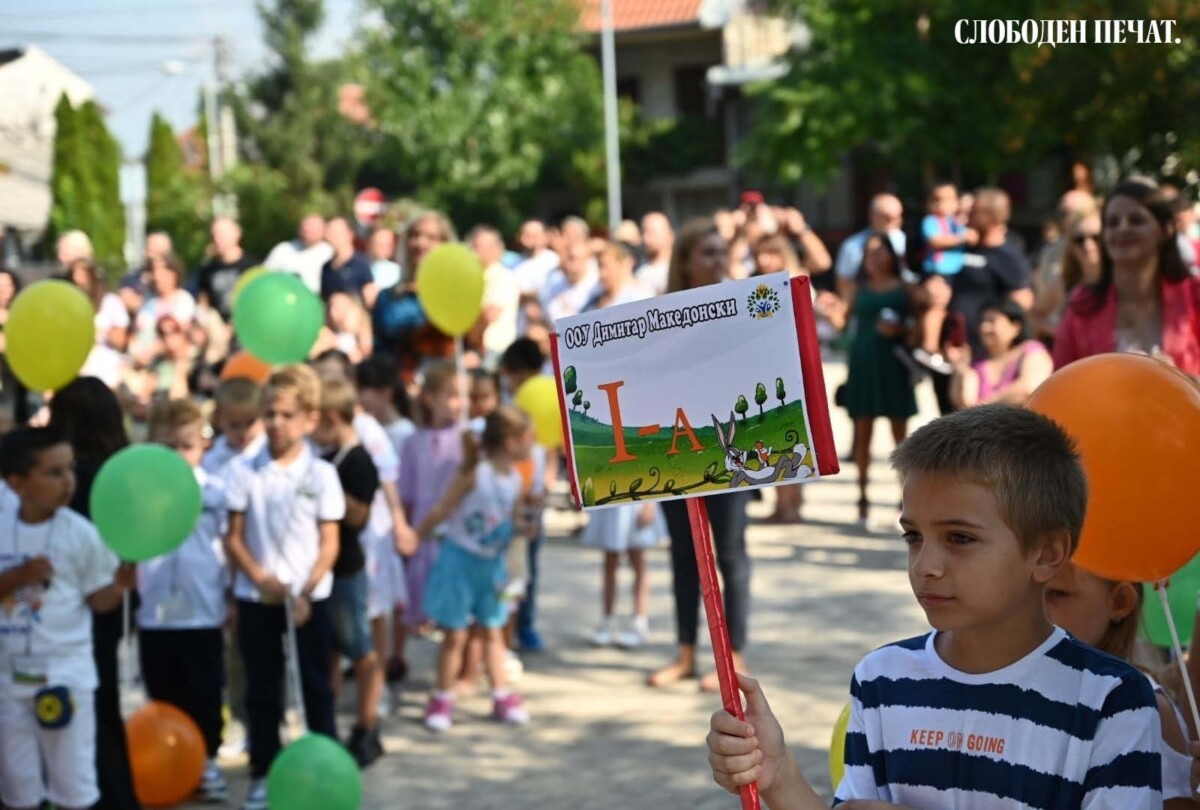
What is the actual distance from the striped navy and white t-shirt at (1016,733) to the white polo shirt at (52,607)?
3.41 meters

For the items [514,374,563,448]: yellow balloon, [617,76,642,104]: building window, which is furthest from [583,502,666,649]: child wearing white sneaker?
[617,76,642,104]: building window

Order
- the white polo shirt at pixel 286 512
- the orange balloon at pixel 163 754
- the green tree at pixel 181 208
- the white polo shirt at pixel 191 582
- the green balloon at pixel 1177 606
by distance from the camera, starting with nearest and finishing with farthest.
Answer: the green balloon at pixel 1177 606, the orange balloon at pixel 163 754, the white polo shirt at pixel 286 512, the white polo shirt at pixel 191 582, the green tree at pixel 181 208

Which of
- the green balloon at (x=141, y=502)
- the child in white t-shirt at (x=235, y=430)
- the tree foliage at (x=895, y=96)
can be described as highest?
the tree foliage at (x=895, y=96)

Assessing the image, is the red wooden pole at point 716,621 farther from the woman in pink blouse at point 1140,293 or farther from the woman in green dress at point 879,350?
the woman in green dress at point 879,350

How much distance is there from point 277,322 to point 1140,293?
3426 mm

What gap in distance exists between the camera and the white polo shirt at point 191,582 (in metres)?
5.97

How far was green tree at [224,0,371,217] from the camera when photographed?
148 feet

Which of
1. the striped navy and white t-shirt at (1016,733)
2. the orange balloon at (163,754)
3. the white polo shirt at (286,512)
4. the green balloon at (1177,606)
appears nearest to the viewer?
the striped navy and white t-shirt at (1016,733)

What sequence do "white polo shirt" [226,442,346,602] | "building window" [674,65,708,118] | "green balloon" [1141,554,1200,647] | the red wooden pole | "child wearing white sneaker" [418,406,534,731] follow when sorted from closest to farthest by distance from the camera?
the red wooden pole → "green balloon" [1141,554,1200,647] → "white polo shirt" [226,442,346,602] → "child wearing white sneaker" [418,406,534,731] → "building window" [674,65,708,118]

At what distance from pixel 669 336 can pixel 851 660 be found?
496 cm

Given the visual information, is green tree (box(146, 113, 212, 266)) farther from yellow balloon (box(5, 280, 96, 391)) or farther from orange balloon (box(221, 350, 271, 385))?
yellow balloon (box(5, 280, 96, 391))

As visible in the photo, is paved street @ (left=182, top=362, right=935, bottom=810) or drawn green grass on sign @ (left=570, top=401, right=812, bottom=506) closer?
drawn green grass on sign @ (left=570, top=401, right=812, bottom=506)

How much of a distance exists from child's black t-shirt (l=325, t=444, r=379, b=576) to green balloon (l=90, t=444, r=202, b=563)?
88cm

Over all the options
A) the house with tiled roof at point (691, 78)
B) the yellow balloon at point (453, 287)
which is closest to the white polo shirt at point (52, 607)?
the yellow balloon at point (453, 287)
